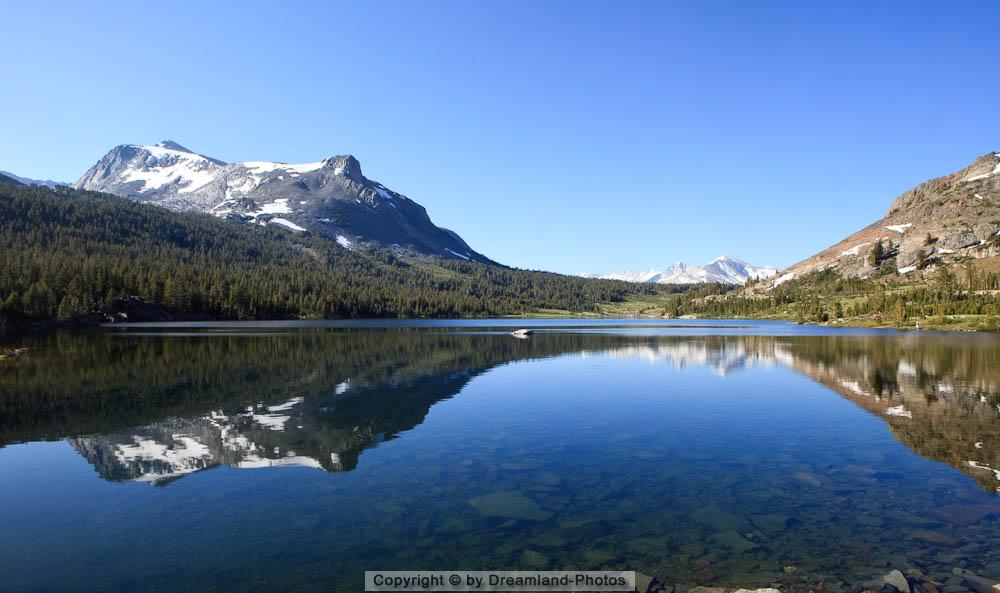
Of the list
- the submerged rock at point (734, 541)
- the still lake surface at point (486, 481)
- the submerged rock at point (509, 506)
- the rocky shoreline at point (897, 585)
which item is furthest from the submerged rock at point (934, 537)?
the submerged rock at point (509, 506)

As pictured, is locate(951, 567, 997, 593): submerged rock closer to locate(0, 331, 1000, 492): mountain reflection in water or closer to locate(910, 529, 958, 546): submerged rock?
locate(910, 529, 958, 546): submerged rock

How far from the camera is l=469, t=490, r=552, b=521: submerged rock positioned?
58.2 ft

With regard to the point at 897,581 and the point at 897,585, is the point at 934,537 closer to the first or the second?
the point at 897,581

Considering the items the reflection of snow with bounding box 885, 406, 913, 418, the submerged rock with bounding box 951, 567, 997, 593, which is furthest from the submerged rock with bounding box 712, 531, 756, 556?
the reflection of snow with bounding box 885, 406, 913, 418

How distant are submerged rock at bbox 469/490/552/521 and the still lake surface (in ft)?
0.36

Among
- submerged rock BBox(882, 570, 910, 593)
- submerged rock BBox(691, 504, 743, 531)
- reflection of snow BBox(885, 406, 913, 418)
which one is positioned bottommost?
submerged rock BBox(691, 504, 743, 531)

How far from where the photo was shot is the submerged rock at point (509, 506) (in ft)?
58.2

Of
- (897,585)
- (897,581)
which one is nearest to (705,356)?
(897,581)

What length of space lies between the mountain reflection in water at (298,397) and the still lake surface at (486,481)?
269mm

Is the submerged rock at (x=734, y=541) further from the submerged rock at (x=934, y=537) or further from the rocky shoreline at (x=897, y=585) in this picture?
the submerged rock at (x=934, y=537)

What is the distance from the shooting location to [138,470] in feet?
74.2

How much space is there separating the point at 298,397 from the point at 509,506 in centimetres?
2679

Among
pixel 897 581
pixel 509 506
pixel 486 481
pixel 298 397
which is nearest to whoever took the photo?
pixel 897 581

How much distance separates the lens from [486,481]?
21.5 metres
